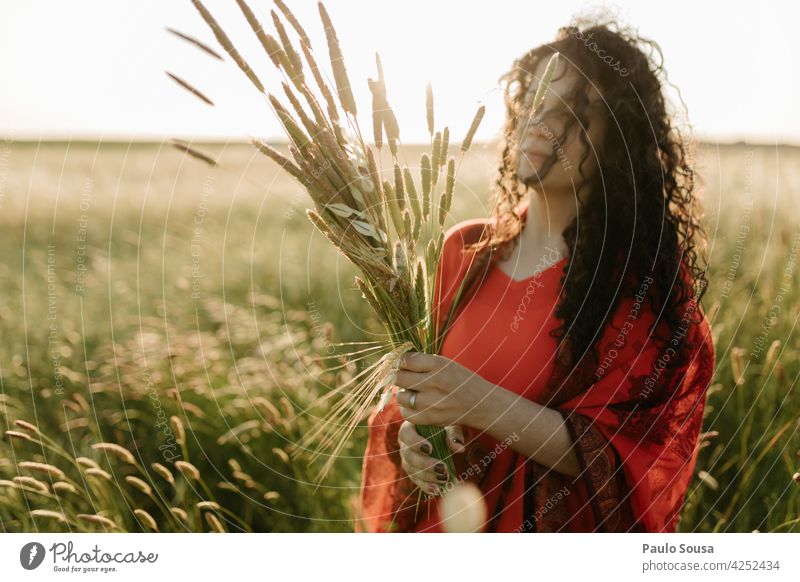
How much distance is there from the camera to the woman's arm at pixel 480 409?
140 centimetres

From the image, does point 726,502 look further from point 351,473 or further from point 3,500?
point 3,500

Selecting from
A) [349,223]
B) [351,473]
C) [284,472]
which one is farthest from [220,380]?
[349,223]

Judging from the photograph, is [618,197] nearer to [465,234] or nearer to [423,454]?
[465,234]

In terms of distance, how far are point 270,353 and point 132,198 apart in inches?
148

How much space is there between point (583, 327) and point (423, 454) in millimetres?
486

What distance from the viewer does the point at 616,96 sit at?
166 centimetres

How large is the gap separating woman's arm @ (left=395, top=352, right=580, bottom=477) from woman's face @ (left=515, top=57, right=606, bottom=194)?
1.76 feet

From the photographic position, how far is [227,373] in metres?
3.01
